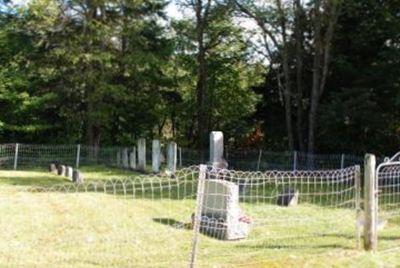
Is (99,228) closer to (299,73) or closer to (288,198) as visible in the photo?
→ (288,198)

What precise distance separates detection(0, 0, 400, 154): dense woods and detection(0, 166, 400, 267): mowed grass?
14.4m

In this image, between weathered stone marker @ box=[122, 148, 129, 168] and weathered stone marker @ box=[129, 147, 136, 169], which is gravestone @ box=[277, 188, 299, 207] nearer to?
weathered stone marker @ box=[129, 147, 136, 169]

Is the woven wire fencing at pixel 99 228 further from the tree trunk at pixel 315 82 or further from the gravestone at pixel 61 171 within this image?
the tree trunk at pixel 315 82

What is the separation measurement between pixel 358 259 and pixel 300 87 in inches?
921

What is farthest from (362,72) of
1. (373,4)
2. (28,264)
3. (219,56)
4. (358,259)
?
(28,264)

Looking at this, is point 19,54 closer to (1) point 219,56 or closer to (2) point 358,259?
(1) point 219,56

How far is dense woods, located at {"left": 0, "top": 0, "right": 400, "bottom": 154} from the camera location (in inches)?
1137

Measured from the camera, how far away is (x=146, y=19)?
3494 cm

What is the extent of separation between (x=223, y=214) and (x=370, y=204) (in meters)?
2.72

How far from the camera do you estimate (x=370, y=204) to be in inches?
Result: 377

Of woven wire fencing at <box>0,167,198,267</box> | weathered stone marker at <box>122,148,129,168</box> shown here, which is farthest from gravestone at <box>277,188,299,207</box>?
weathered stone marker at <box>122,148,129,168</box>

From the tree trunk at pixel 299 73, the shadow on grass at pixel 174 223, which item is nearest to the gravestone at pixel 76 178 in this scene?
the shadow on grass at pixel 174 223

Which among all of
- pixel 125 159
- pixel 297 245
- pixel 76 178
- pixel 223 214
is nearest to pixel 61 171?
pixel 76 178

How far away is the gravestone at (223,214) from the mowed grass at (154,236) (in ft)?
0.80
